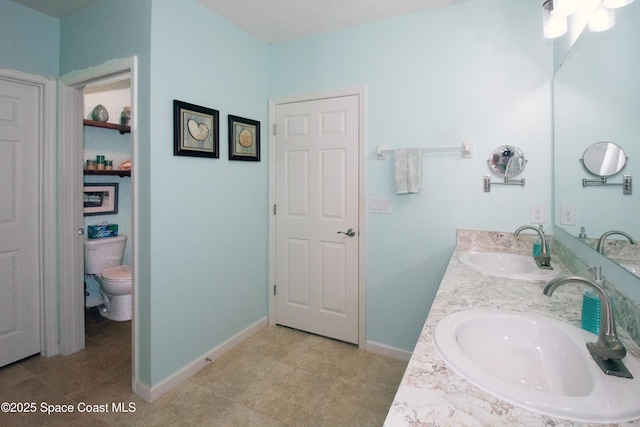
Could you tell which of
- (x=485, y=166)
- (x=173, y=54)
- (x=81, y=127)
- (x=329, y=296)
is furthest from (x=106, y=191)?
(x=485, y=166)

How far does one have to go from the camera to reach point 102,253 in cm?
313

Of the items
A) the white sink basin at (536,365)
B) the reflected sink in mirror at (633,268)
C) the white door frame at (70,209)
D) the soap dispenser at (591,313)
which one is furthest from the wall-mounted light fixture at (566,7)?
the white door frame at (70,209)

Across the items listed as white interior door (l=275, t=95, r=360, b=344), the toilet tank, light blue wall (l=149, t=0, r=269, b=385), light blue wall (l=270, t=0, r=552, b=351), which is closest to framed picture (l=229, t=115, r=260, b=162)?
light blue wall (l=149, t=0, r=269, b=385)

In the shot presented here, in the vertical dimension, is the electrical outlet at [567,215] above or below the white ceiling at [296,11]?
below

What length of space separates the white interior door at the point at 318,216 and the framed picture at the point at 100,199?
1.86 meters

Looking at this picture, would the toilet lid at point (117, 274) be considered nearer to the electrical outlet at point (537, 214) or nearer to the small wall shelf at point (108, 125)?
the small wall shelf at point (108, 125)

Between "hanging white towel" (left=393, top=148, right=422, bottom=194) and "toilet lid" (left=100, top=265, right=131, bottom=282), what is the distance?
98.5 inches

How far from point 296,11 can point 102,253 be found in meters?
2.82

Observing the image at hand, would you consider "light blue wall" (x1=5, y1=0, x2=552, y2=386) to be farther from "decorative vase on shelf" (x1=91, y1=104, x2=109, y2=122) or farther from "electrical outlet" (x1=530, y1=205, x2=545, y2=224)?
"decorative vase on shelf" (x1=91, y1=104, x2=109, y2=122)

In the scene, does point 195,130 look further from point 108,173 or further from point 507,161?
point 507,161

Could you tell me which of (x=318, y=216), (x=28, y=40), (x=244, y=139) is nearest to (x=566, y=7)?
(x=318, y=216)

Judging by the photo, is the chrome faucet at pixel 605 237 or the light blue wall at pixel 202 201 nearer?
the chrome faucet at pixel 605 237

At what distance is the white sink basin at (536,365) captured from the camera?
2.04 feet

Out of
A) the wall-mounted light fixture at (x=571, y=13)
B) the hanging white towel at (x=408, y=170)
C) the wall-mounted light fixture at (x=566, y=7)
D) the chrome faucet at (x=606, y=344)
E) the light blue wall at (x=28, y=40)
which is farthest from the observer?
the hanging white towel at (x=408, y=170)
